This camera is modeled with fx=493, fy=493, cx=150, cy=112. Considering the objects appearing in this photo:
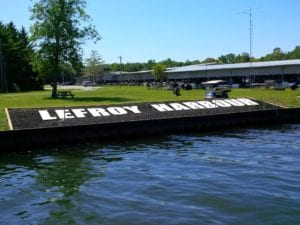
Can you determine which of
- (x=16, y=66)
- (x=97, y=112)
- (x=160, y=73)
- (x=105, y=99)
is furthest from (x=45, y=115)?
(x=160, y=73)

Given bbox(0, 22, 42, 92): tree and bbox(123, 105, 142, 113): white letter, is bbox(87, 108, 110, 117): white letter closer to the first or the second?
bbox(123, 105, 142, 113): white letter

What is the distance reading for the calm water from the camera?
11.9m

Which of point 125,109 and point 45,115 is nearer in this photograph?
point 45,115

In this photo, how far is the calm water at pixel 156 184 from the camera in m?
11.9

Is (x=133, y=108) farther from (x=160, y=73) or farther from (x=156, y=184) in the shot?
(x=160, y=73)

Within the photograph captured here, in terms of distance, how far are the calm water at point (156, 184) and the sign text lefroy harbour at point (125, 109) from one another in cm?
416

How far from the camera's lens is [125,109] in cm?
3061

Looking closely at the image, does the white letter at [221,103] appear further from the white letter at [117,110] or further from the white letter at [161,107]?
the white letter at [117,110]

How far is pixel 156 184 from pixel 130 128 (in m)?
11.8

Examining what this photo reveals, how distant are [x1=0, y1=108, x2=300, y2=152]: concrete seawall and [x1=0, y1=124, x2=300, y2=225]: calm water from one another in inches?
41.0

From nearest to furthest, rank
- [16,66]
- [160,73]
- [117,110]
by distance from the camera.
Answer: [117,110] < [16,66] < [160,73]

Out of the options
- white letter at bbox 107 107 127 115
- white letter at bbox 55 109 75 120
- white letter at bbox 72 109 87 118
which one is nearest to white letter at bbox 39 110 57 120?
white letter at bbox 55 109 75 120

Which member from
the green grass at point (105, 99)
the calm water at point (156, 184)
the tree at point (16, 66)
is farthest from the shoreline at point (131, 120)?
the tree at point (16, 66)

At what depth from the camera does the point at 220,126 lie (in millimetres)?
30547
